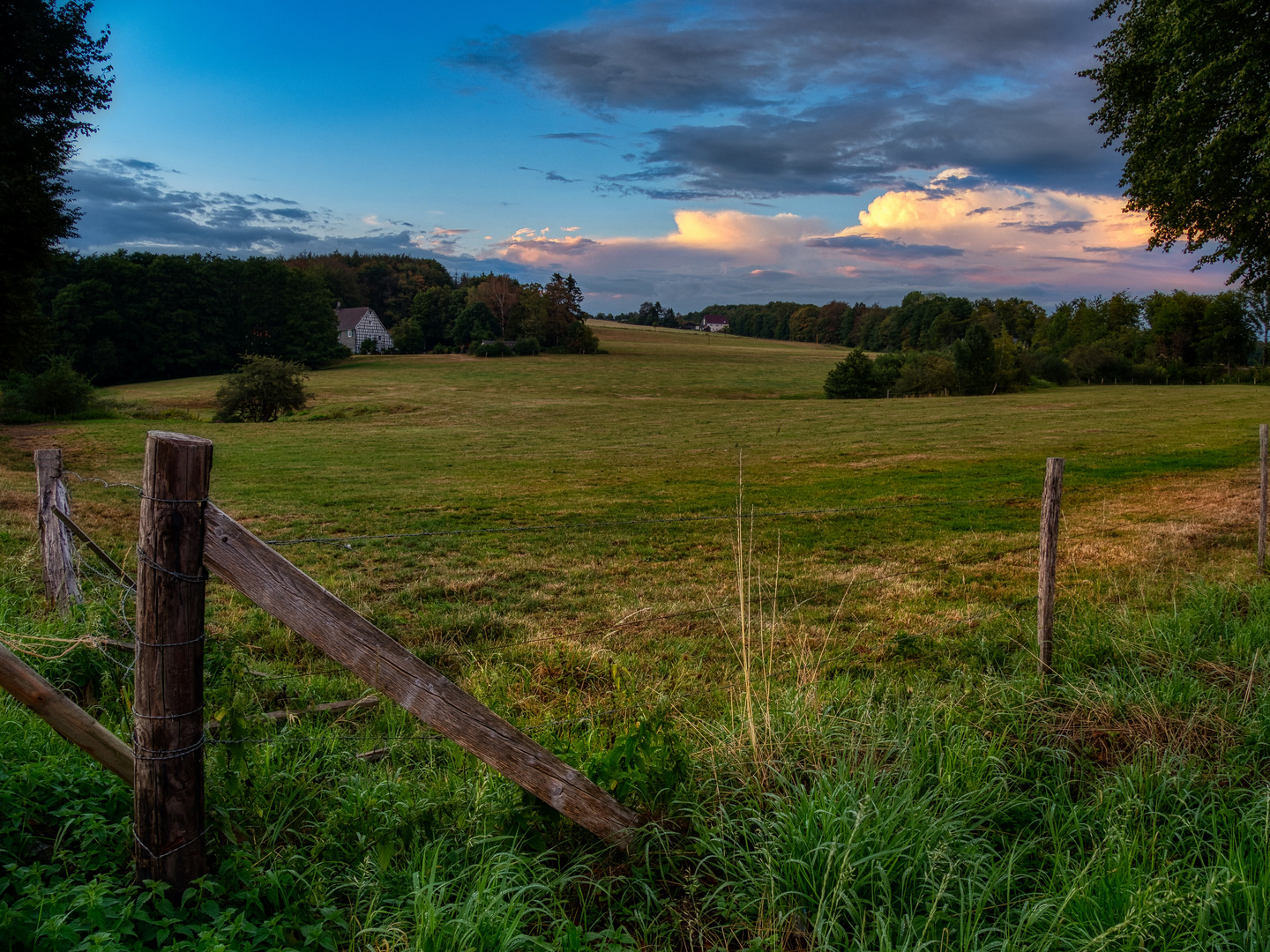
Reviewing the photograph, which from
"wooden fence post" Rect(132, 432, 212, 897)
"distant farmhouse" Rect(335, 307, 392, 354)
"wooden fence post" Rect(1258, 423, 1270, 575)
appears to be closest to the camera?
"wooden fence post" Rect(132, 432, 212, 897)

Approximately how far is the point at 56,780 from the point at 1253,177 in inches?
927

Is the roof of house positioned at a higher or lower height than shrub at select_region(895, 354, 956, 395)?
higher

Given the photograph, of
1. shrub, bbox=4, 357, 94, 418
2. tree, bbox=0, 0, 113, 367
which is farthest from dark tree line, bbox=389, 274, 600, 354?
tree, bbox=0, 0, 113, 367

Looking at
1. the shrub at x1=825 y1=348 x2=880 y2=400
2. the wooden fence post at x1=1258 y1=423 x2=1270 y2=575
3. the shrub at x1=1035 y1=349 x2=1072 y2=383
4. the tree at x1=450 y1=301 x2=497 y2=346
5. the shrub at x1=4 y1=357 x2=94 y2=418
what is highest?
the tree at x1=450 y1=301 x2=497 y2=346

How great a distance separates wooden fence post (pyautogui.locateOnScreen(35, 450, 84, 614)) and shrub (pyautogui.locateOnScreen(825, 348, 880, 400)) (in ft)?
186

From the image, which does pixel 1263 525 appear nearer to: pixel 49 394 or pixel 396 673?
pixel 396 673

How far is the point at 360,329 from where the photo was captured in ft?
347

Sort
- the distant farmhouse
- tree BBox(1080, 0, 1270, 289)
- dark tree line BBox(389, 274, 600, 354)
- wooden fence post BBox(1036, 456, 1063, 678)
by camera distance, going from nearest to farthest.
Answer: wooden fence post BBox(1036, 456, 1063, 678) → tree BBox(1080, 0, 1270, 289) → dark tree line BBox(389, 274, 600, 354) → the distant farmhouse

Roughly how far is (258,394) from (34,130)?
20.5 m

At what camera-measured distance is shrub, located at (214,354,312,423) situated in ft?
131

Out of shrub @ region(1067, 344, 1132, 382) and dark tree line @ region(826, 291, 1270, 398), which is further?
shrub @ region(1067, 344, 1132, 382)

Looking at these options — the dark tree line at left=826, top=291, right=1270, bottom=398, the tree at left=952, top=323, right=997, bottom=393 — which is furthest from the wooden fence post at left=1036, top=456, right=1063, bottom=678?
the tree at left=952, top=323, right=997, bottom=393

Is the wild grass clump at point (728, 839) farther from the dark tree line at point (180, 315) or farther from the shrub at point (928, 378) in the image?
the dark tree line at point (180, 315)

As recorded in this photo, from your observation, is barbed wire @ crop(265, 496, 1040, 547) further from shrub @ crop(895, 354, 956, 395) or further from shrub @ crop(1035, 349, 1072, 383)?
shrub @ crop(1035, 349, 1072, 383)
